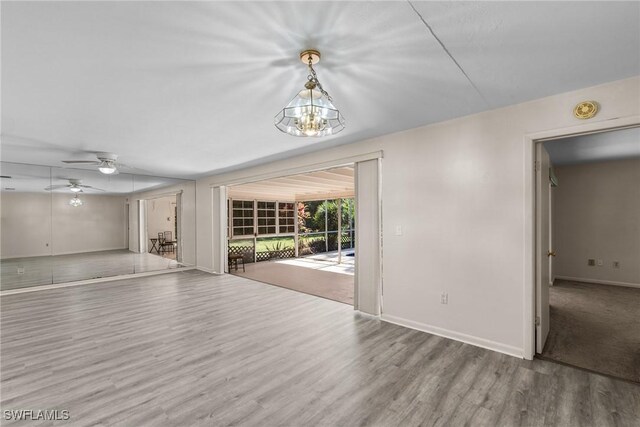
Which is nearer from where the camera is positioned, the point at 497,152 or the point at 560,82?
the point at 560,82

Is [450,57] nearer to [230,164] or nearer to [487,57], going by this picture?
[487,57]

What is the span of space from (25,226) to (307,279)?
17.8 feet

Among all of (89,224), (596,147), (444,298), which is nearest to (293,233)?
(89,224)

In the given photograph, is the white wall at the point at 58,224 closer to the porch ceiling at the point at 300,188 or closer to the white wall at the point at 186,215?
the white wall at the point at 186,215

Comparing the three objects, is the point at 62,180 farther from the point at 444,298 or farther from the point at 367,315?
the point at 444,298

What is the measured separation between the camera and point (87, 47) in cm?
167

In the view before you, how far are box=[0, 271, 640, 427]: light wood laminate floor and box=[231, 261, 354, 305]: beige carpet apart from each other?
1.13 metres

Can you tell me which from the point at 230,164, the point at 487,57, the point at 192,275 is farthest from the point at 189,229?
the point at 487,57

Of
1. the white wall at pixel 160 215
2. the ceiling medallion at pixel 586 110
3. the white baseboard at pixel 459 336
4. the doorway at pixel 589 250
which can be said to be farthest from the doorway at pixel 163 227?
the ceiling medallion at pixel 586 110

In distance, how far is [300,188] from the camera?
7.91 meters

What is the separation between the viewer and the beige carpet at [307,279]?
4.91 meters

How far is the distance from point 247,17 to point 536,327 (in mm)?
3319

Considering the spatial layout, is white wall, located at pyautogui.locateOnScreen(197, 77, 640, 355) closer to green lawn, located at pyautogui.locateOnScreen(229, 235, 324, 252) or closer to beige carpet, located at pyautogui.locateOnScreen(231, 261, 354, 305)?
beige carpet, located at pyautogui.locateOnScreen(231, 261, 354, 305)

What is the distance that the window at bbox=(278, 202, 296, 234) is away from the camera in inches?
393
